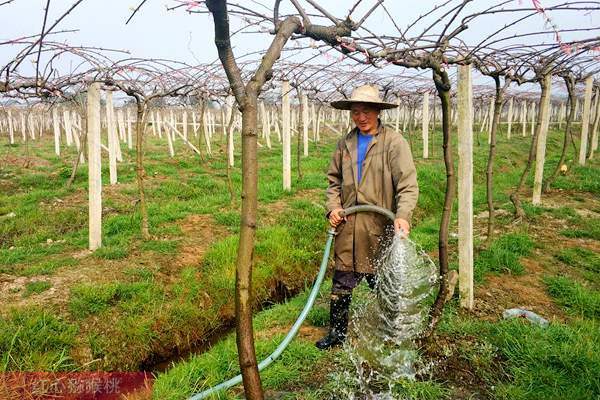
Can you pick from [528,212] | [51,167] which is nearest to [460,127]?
[528,212]

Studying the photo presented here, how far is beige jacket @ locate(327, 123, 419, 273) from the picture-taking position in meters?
3.09

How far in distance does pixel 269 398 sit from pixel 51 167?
12.9 metres

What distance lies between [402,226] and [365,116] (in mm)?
924

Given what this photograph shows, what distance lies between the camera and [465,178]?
367 centimetres

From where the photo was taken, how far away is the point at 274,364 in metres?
3.20

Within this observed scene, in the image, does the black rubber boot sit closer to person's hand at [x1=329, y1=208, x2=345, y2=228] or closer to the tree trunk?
person's hand at [x1=329, y1=208, x2=345, y2=228]

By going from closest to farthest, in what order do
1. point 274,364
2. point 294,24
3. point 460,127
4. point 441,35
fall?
point 294,24, point 441,35, point 274,364, point 460,127

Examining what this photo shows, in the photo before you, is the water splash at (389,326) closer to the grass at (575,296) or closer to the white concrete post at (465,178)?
the white concrete post at (465,178)

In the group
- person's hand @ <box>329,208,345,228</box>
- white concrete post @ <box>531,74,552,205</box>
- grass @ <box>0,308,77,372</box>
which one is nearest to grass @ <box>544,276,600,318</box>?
person's hand @ <box>329,208,345,228</box>

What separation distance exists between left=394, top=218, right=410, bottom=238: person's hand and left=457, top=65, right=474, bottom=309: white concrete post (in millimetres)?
1108

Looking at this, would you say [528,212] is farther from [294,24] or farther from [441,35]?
[294,24]

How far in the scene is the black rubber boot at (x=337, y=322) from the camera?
11.2 feet


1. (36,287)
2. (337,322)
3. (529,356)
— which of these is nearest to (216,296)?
(36,287)

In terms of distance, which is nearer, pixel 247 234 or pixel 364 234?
pixel 247 234
